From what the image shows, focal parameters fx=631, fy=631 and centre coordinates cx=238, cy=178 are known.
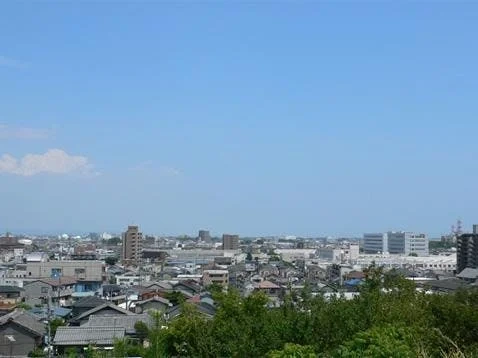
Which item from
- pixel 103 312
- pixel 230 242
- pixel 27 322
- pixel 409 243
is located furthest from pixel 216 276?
pixel 409 243

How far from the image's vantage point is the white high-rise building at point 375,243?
3072 inches

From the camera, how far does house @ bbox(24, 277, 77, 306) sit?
2877 cm

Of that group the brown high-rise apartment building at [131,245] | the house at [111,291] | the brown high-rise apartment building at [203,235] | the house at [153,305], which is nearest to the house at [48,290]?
the house at [111,291]

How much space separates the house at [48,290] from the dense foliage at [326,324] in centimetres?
1988

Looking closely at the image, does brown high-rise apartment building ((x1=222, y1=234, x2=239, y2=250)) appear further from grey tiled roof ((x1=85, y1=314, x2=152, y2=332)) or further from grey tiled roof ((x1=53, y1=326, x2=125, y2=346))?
grey tiled roof ((x1=53, y1=326, x2=125, y2=346))

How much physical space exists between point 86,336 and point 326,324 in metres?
8.46

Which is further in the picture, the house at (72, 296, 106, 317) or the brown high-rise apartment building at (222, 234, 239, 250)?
the brown high-rise apartment building at (222, 234, 239, 250)

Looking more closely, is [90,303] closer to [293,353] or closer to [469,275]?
[293,353]

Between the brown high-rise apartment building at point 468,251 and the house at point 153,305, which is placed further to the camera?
the brown high-rise apartment building at point 468,251

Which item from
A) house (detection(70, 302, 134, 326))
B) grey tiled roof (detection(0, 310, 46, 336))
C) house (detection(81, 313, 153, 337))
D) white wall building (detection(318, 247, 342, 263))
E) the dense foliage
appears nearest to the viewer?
the dense foliage

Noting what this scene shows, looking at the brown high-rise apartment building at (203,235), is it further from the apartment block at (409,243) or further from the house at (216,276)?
the house at (216,276)

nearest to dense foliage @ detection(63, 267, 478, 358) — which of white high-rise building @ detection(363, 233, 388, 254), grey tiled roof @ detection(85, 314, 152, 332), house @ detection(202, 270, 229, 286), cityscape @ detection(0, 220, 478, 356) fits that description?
cityscape @ detection(0, 220, 478, 356)

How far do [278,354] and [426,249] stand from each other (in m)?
71.7

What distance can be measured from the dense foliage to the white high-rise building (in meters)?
69.0
